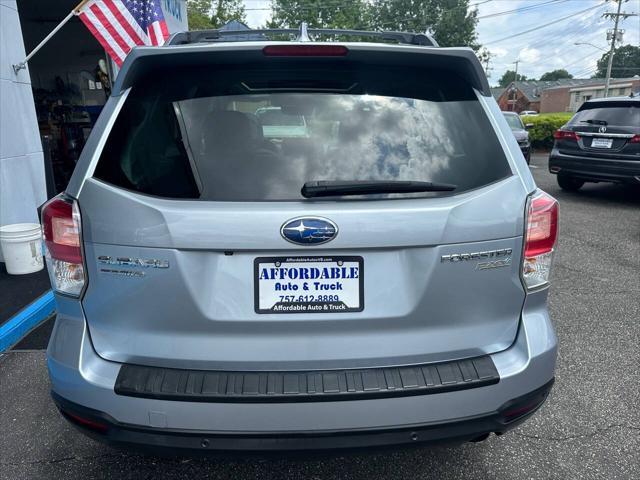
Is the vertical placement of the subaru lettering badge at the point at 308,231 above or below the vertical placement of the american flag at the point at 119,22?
below

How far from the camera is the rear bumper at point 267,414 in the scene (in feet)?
5.31

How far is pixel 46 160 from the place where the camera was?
7270 millimetres

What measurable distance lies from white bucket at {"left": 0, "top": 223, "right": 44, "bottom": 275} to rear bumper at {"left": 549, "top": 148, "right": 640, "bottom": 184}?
28.0 feet

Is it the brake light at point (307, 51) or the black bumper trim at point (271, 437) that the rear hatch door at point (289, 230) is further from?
the black bumper trim at point (271, 437)

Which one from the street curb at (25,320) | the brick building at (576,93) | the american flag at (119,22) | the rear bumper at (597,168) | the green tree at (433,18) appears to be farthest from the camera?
the brick building at (576,93)

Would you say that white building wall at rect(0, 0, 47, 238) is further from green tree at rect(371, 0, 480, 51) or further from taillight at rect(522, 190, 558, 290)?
green tree at rect(371, 0, 480, 51)

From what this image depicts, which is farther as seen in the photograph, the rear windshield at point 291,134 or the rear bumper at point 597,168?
the rear bumper at point 597,168

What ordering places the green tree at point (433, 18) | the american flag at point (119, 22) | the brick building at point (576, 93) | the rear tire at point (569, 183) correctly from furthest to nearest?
the brick building at point (576, 93) < the green tree at point (433, 18) < the rear tire at point (569, 183) < the american flag at point (119, 22)

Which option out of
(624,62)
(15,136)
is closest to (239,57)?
(15,136)

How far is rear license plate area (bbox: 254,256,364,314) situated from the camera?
1637 millimetres

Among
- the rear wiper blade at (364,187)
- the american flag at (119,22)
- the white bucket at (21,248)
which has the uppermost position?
the american flag at (119,22)

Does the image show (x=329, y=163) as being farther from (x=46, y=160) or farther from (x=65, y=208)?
(x=46, y=160)

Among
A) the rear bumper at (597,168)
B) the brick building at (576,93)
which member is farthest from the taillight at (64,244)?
the brick building at (576,93)

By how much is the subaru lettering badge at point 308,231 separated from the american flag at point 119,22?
5.62m
